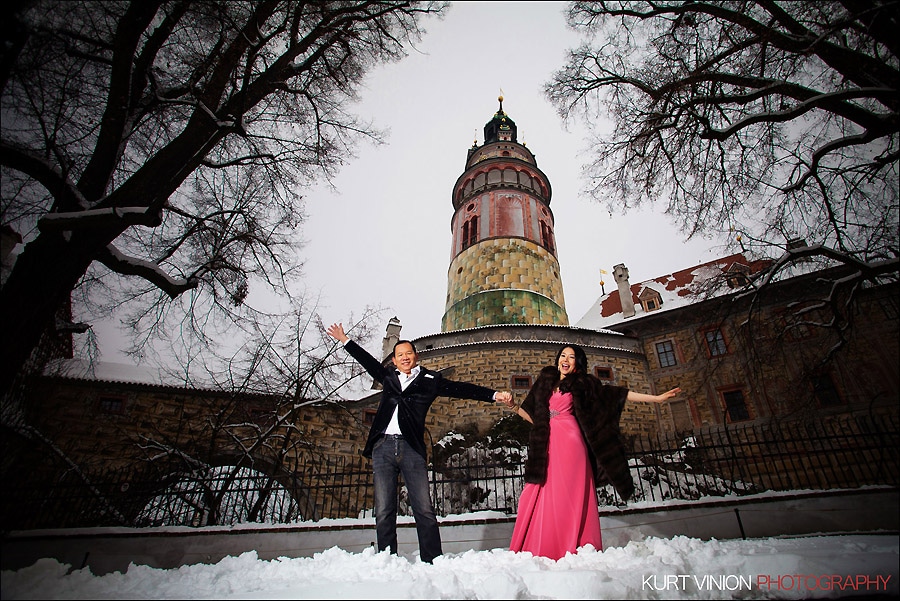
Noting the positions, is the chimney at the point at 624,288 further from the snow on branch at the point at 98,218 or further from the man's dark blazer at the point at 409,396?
the snow on branch at the point at 98,218

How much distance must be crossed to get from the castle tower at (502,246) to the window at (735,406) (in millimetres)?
8080

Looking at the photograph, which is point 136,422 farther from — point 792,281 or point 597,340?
point 792,281

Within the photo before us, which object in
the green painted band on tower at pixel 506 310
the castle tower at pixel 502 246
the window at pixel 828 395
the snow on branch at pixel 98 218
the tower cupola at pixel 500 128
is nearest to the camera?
the snow on branch at pixel 98 218

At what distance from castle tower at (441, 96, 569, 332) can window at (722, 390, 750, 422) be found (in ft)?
26.5

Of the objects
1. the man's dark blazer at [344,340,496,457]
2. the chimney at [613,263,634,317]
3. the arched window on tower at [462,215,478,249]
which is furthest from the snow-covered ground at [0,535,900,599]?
the arched window on tower at [462,215,478,249]

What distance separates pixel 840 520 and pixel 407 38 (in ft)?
29.7

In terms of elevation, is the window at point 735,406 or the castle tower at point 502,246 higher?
the castle tower at point 502,246

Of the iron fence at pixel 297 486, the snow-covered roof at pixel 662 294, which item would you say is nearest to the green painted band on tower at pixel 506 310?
the snow-covered roof at pixel 662 294

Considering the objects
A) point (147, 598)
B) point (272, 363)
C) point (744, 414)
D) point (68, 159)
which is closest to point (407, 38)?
point (68, 159)

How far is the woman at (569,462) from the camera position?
130 inches

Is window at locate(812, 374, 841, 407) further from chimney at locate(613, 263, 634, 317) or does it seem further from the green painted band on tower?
the green painted band on tower

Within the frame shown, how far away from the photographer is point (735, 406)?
1583cm

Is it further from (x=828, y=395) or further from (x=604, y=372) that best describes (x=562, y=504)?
(x=828, y=395)

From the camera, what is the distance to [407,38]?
20.8 ft
